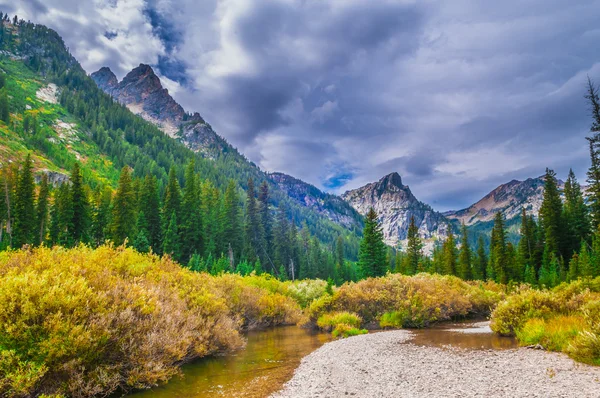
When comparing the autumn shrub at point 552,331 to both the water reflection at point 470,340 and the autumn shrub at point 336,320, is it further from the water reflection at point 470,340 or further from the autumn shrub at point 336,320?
the autumn shrub at point 336,320

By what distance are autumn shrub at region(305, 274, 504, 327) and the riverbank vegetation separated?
26.4 ft

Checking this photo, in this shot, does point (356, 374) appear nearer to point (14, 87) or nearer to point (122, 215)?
point (122, 215)

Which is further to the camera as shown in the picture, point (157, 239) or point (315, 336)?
point (157, 239)

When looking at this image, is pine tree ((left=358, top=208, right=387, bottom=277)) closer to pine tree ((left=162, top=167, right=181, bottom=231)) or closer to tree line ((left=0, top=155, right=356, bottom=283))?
tree line ((left=0, top=155, right=356, bottom=283))

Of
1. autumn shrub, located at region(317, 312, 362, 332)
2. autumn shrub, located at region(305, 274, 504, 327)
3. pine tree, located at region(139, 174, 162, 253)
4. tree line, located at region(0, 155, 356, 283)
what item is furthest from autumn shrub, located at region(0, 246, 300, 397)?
pine tree, located at region(139, 174, 162, 253)

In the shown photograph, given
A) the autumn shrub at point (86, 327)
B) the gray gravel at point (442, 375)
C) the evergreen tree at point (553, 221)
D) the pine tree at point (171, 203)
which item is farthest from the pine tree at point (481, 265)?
the autumn shrub at point (86, 327)

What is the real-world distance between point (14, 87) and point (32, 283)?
224403 mm

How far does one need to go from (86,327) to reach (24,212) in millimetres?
61628

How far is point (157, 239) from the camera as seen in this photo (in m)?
61.2

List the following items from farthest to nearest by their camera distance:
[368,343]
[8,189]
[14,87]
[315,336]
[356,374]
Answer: [14,87] < [8,189] < [315,336] < [368,343] < [356,374]

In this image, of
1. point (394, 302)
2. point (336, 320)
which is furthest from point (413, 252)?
point (336, 320)

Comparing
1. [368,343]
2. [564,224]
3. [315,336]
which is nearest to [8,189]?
[315,336]

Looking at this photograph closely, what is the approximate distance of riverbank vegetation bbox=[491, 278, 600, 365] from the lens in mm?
11605

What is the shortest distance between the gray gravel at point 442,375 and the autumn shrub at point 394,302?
39.9ft
